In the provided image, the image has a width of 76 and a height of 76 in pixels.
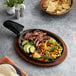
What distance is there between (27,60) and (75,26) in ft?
3.73

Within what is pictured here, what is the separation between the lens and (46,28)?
2.81m

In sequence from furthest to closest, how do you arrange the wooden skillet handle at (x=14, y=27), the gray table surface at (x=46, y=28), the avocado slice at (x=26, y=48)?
the wooden skillet handle at (x=14, y=27)
the avocado slice at (x=26, y=48)
the gray table surface at (x=46, y=28)

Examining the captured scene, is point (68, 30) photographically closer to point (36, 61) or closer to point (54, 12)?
point (54, 12)

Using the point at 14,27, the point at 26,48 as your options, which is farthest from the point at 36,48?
the point at 14,27

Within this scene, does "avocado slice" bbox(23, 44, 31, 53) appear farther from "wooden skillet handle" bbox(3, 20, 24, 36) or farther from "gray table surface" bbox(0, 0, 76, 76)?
"wooden skillet handle" bbox(3, 20, 24, 36)

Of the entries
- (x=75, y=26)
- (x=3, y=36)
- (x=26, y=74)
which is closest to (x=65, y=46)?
(x=75, y=26)

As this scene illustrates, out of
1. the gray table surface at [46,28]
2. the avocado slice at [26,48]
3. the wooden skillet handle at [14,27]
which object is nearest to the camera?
the gray table surface at [46,28]

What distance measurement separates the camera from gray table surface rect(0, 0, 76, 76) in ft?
7.28

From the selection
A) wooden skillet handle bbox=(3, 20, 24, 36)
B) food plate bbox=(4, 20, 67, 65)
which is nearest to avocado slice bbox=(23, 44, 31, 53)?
food plate bbox=(4, 20, 67, 65)

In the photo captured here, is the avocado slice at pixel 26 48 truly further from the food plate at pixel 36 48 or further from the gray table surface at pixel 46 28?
the gray table surface at pixel 46 28

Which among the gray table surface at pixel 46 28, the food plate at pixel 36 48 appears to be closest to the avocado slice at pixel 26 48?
the food plate at pixel 36 48

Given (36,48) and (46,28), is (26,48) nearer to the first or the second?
(36,48)

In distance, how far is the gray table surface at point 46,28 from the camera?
2.22 m

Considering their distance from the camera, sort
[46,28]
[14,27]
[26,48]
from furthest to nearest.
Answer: [46,28], [14,27], [26,48]
